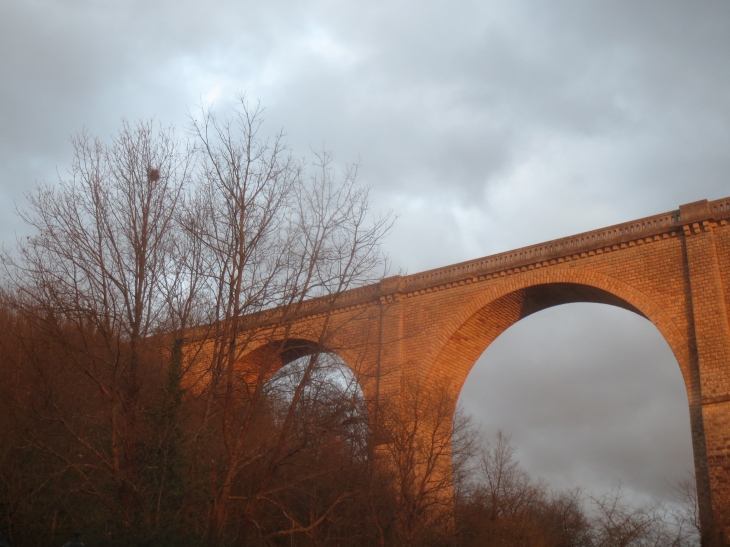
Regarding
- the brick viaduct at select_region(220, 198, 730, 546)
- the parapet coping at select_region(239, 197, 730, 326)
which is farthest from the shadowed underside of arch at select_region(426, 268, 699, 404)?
the parapet coping at select_region(239, 197, 730, 326)

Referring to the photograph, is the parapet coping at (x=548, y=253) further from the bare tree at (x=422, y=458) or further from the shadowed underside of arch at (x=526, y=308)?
the bare tree at (x=422, y=458)

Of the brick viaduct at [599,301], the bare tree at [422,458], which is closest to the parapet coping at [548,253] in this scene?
the brick viaduct at [599,301]

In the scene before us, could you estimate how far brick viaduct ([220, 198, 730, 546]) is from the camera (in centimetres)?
1669

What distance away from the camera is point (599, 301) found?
21.0 metres

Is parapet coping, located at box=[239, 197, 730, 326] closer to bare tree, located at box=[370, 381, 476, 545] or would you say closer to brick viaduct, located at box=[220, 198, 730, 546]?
brick viaduct, located at box=[220, 198, 730, 546]

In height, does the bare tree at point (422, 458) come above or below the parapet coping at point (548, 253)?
below

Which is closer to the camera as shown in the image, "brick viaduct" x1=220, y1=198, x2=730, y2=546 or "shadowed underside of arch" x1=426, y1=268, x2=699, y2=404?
"brick viaduct" x1=220, y1=198, x2=730, y2=546

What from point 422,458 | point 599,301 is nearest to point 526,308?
point 599,301

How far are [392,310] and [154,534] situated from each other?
45.9 ft

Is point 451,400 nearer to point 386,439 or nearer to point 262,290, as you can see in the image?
point 386,439

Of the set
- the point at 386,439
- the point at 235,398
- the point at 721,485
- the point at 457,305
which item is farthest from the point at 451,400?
the point at 235,398

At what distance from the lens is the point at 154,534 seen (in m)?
10.0

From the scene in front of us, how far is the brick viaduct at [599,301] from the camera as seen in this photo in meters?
16.7

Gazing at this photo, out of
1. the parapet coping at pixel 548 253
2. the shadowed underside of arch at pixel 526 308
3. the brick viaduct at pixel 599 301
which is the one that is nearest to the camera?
→ the brick viaduct at pixel 599 301
